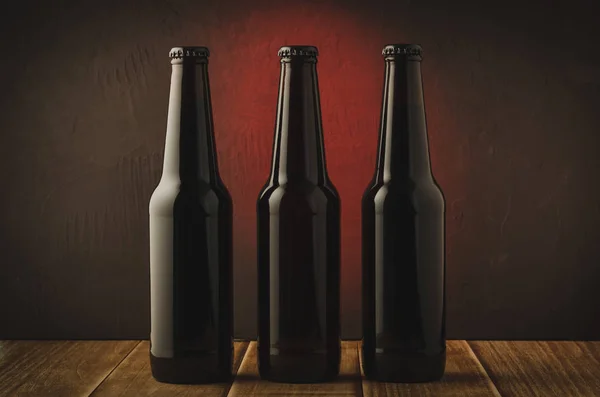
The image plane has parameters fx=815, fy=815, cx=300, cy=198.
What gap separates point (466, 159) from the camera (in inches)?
46.3

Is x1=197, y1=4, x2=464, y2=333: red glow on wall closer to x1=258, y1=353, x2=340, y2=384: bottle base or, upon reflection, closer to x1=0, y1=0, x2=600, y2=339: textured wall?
x1=0, y1=0, x2=600, y2=339: textured wall

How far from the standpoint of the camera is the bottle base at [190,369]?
934mm

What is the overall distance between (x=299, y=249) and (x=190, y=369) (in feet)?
0.61

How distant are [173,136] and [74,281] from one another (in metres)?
0.38

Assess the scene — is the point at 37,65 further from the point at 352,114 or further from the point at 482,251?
the point at 482,251

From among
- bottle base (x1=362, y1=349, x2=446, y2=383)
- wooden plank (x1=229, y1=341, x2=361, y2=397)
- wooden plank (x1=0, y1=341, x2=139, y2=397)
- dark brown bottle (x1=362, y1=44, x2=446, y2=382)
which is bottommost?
wooden plank (x1=229, y1=341, x2=361, y2=397)

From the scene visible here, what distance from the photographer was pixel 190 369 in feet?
3.07

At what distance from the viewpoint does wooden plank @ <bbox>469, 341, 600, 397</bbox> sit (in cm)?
91

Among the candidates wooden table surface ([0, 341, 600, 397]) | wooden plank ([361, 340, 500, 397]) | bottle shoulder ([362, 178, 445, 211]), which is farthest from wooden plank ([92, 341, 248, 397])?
bottle shoulder ([362, 178, 445, 211])

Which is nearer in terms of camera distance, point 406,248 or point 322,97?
point 406,248

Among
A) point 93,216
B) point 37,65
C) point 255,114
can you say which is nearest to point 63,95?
point 37,65

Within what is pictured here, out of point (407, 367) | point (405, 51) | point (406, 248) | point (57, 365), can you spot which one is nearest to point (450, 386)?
point (407, 367)

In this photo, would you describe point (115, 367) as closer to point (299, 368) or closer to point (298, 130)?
point (299, 368)

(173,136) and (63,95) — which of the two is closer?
(173,136)
